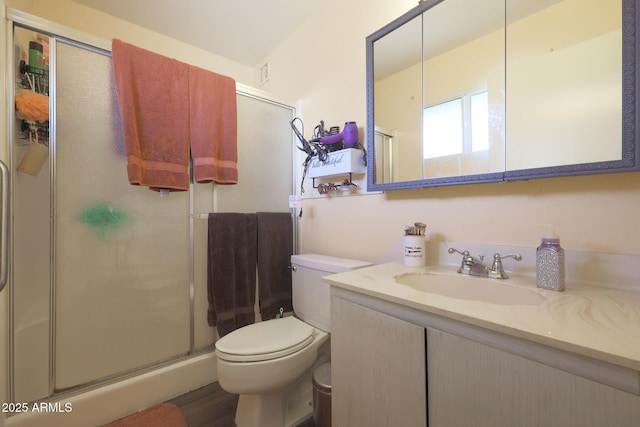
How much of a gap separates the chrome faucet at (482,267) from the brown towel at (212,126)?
4.06 ft

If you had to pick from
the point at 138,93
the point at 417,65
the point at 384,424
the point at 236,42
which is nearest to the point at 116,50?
the point at 138,93

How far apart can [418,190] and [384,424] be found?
2.95 ft

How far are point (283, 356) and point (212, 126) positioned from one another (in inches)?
49.1

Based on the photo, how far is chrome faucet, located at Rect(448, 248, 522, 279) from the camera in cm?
88

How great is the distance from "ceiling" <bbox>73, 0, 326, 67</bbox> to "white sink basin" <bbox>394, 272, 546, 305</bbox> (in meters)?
1.80

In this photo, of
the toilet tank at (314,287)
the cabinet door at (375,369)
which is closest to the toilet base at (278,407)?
the toilet tank at (314,287)

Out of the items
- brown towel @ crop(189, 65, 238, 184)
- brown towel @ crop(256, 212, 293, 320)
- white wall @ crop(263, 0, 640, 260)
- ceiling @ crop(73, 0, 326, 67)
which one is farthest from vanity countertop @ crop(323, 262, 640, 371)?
ceiling @ crop(73, 0, 326, 67)

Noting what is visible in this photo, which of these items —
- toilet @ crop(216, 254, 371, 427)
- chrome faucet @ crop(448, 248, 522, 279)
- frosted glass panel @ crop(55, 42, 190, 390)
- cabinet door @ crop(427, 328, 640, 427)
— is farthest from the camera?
frosted glass panel @ crop(55, 42, 190, 390)

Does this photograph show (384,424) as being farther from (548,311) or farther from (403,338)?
(548,311)

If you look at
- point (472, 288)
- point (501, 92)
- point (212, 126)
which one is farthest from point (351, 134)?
point (472, 288)

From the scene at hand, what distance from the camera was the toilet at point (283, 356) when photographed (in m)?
1.04

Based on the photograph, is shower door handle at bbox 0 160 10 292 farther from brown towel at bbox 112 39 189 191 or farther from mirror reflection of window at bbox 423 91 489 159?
mirror reflection of window at bbox 423 91 489 159

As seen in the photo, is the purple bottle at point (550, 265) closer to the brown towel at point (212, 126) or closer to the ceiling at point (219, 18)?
the brown towel at point (212, 126)

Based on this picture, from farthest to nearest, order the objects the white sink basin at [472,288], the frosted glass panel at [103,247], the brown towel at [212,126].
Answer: the brown towel at [212,126] < the frosted glass panel at [103,247] < the white sink basin at [472,288]
